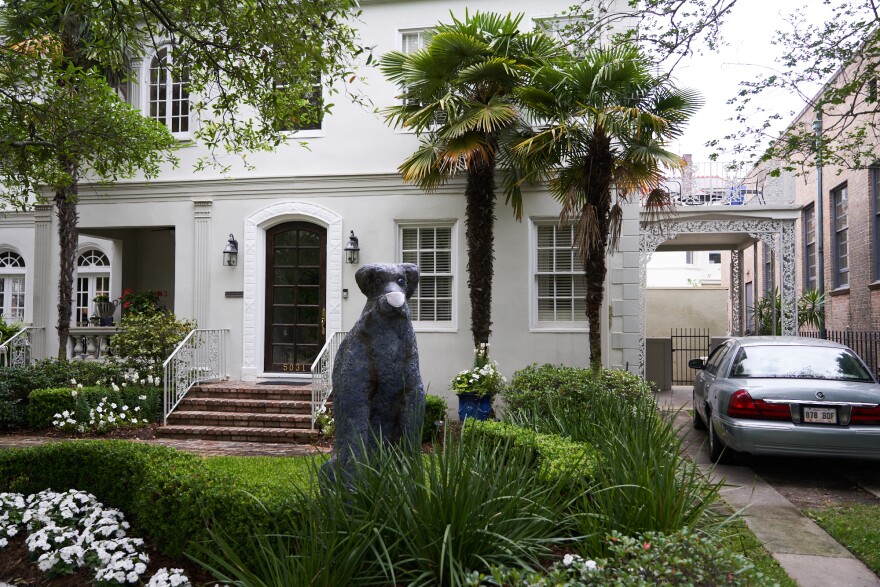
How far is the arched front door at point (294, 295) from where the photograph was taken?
462 inches

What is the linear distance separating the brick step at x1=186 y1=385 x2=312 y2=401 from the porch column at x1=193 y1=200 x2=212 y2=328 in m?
1.52

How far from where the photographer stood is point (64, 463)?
5742 millimetres

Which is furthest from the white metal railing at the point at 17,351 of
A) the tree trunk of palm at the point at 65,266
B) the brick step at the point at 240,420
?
the brick step at the point at 240,420

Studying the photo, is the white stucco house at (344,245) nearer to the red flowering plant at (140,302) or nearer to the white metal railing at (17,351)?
the white metal railing at (17,351)

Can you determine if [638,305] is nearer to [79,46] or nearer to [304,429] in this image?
[304,429]

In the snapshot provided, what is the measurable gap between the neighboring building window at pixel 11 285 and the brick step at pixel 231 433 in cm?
1000

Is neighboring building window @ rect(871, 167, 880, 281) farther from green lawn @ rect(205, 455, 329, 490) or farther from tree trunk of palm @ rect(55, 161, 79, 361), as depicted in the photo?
tree trunk of palm @ rect(55, 161, 79, 361)

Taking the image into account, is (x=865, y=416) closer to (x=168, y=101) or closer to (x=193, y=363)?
(x=193, y=363)

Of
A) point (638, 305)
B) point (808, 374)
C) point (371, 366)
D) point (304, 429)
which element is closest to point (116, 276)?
point (304, 429)

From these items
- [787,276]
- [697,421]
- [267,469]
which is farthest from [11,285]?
[787,276]

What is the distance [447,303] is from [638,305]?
10.6 feet

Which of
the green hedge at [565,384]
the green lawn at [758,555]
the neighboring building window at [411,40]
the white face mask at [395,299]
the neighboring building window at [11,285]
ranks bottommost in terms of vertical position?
the green lawn at [758,555]

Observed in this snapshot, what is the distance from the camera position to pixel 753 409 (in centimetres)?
700

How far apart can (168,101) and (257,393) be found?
6.16 meters
